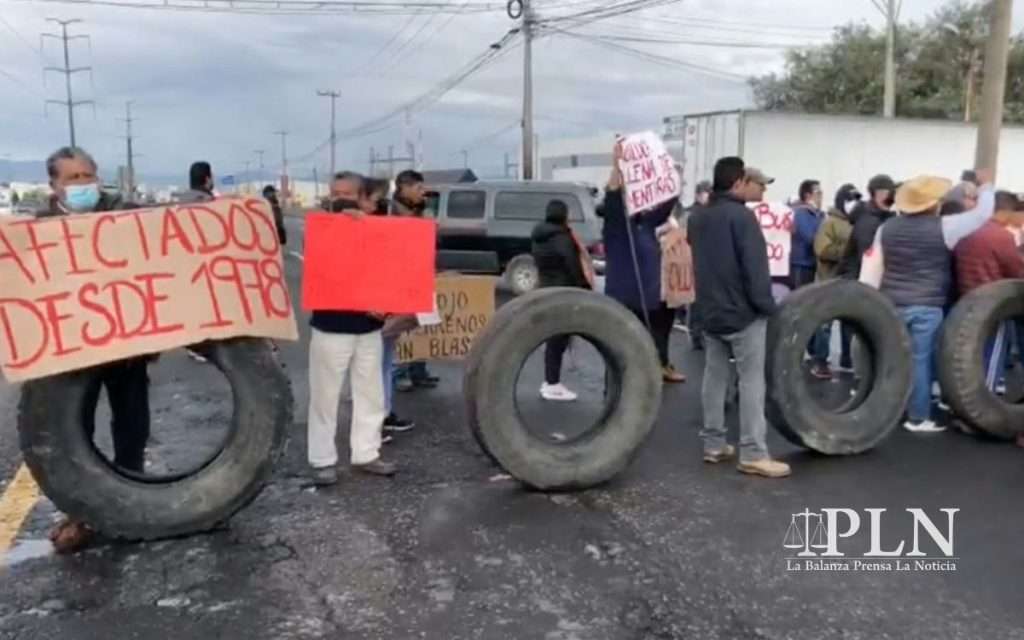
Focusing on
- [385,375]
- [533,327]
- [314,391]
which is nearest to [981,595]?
[533,327]

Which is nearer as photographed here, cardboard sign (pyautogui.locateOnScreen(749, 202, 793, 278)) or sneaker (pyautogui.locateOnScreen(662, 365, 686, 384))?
cardboard sign (pyautogui.locateOnScreen(749, 202, 793, 278))

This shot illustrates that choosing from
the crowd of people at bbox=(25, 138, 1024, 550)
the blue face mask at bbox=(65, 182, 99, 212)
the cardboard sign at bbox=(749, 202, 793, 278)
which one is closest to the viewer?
the blue face mask at bbox=(65, 182, 99, 212)

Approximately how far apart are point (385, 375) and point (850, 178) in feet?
55.9

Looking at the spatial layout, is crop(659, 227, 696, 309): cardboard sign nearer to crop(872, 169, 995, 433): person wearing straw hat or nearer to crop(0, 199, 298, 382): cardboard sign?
crop(872, 169, 995, 433): person wearing straw hat

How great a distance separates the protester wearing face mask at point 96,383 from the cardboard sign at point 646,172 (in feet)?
11.5

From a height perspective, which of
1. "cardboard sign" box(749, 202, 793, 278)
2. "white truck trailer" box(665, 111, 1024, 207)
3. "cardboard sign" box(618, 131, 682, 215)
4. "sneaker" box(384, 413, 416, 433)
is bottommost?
"sneaker" box(384, 413, 416, 433)

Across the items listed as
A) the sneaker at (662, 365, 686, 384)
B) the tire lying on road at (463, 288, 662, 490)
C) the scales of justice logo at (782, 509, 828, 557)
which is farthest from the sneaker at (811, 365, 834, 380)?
the scales of justice logo at (782, 509, 828, 557)

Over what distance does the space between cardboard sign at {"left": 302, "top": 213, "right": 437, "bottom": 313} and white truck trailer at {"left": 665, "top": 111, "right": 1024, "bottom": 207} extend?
14.1 metres

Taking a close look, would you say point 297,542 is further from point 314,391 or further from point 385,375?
point 385,375

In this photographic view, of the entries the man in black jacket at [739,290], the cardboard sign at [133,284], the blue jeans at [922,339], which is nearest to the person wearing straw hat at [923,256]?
the blue jeans at [922,339]

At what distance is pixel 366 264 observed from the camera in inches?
217

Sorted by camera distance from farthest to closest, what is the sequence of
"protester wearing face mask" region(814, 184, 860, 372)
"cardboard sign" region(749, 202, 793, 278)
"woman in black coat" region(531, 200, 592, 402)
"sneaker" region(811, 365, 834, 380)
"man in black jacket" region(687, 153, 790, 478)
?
"protester wearing face mask" region(814, 184, 860, 372) < "sneaker" region(811, 365, 834, 380) < "cardboard sign" region(749, 202, 793, 278) < "woman in black coat" region(531, 200, 592, 402) < "man in black jacket" region(687, 153, 790, 478)

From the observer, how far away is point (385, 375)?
6758 mm

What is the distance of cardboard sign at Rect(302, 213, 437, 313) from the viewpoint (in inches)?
214
